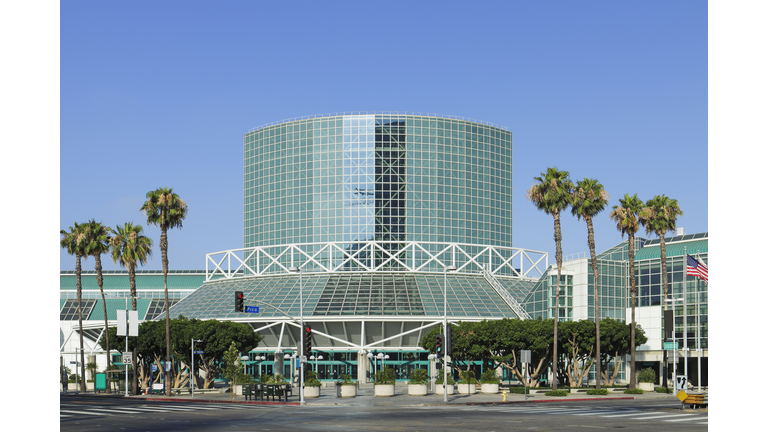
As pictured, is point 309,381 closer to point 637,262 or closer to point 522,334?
point 522,334

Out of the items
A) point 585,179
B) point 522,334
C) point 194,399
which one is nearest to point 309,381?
point 194,399

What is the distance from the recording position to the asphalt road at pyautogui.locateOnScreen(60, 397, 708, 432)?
30.2 metres

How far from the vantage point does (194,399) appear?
5869 cm

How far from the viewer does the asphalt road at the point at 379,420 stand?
30156mm

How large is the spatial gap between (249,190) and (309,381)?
109 m

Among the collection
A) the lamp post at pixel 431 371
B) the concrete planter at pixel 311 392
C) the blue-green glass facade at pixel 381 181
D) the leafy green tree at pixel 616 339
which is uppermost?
the blue-green glass facade at pixel 381 181

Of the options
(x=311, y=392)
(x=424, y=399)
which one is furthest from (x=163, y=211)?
(x=424, y=399)

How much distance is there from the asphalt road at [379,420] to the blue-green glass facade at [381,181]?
105 metres

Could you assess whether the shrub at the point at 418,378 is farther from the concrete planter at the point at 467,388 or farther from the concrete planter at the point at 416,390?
the concrete planter at the point at 467,388

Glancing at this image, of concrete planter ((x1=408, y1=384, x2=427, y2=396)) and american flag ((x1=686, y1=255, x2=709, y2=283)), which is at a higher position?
american flag ((x1=686, y1=255, x2=709, y2=283))

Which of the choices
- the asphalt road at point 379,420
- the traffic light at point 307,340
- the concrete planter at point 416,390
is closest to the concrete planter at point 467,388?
the concrete planter at point 416,390

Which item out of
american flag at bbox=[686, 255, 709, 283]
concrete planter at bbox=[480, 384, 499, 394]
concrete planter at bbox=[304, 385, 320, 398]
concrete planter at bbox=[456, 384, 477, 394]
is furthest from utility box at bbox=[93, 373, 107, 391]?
american flag at bbox=[686, 255, 709, 283]

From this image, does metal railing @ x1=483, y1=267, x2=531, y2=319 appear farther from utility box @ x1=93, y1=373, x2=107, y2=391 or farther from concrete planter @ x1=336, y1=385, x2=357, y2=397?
utility box @ x1=93, y1=373, x2=107, y2=391

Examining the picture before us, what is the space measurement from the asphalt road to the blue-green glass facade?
4119 inches
